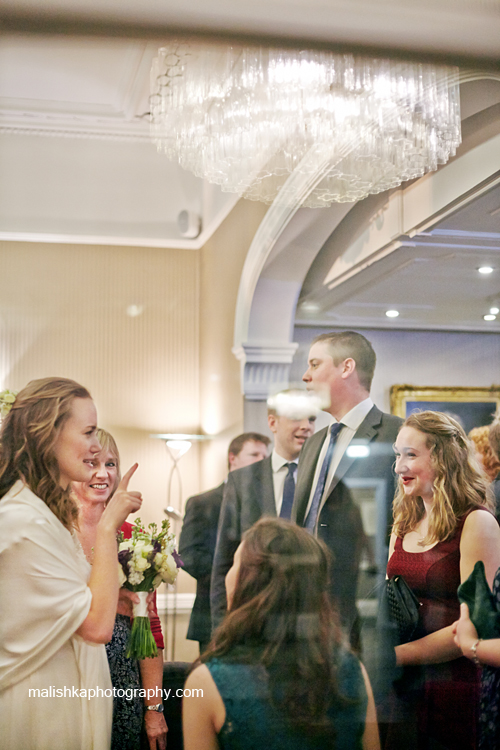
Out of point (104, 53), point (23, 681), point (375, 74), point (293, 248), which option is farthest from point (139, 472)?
point (375, 74)

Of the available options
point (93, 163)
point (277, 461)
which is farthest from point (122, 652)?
point (93, 163)

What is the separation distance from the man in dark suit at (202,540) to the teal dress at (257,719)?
0.25ft

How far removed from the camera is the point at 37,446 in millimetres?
1062

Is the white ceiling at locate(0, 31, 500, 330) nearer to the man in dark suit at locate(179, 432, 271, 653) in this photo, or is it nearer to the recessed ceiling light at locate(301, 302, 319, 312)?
the recessed ceiling light at locate(301, 302, 319, 312)

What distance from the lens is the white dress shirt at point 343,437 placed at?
119 cm

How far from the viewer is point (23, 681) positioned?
3.37 feet

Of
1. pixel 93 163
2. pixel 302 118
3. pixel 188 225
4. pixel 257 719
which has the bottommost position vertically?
pixel 257 719

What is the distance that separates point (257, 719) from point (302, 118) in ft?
3.90

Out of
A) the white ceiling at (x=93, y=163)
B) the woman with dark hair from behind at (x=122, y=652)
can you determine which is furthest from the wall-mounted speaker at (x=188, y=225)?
the woman with dark hair from behind at (x=122, y=652)

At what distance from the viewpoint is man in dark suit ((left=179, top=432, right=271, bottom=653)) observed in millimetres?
1117

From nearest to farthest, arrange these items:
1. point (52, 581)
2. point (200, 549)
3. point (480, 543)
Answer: point (52, 581), point (200, 549), point (480, 543)

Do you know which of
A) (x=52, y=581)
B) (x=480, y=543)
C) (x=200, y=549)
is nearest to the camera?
(x=52, y=581)

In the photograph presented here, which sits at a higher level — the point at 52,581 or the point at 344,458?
the point at 344,458

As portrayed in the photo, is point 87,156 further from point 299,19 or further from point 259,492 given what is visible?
point 259,492
